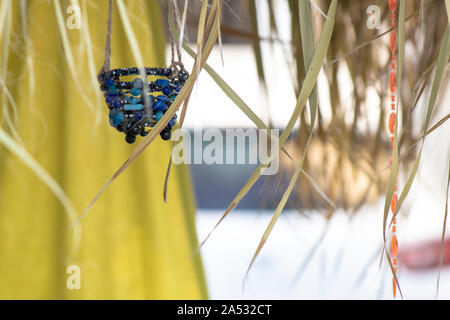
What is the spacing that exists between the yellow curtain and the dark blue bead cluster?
398 mm

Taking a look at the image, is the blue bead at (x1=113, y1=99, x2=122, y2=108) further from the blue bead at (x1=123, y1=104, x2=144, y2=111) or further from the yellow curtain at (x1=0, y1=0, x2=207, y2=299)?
the yellow curtain at (x1=0, y1=0, x2=207, y2=299)

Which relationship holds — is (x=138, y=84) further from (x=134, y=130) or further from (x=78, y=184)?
(x=78, y=184)

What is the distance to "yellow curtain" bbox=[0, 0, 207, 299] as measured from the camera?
80cm

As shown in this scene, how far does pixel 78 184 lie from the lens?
0.81 m

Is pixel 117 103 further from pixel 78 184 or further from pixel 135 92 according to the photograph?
pixel 78 184

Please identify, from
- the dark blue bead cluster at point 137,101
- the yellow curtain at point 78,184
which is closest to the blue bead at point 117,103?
the dark blue bead cluster at point 137,101

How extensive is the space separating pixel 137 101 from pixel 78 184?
467 millimetres

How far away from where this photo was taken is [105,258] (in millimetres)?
836

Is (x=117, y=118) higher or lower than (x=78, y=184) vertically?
higher

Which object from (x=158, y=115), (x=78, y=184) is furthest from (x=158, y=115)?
(x=78, y=184)

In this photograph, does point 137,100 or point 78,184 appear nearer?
point 137,100

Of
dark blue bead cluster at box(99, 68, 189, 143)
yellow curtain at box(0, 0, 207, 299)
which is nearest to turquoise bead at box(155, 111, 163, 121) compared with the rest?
dark blue bead cluster at box(99, 68, 189, 143)

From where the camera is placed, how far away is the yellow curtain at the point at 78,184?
2.64 feet
